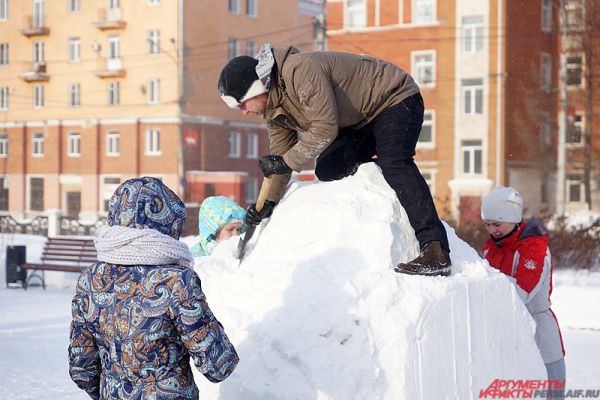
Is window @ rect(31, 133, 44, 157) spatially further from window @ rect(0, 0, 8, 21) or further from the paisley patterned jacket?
the paisley patterned jacket

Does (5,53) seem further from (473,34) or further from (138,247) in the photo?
(138,247)

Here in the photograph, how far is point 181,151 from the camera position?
33250 mm

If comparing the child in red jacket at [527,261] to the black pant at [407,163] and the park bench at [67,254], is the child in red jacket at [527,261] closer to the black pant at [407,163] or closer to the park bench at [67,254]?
the black pant at [407,163]

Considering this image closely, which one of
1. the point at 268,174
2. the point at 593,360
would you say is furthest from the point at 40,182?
the point at 268,174

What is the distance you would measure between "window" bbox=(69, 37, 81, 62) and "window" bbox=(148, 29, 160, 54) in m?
4.46

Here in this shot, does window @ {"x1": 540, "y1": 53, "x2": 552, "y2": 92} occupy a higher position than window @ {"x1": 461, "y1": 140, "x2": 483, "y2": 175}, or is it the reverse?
window @ {"x1": 540, "y1": 53, "x2": 552, "y2": 92}

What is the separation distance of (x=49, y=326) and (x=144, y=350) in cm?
761

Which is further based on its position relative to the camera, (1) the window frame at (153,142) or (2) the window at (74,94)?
(2) the window at (74,94)

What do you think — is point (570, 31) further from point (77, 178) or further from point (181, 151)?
point (77, 178)

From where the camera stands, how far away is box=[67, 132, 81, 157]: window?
36.3 metres

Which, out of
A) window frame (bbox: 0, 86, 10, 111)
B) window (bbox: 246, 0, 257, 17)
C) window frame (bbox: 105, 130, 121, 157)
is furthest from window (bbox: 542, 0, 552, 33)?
window frame (bbox: 0, 86, 10, 111)

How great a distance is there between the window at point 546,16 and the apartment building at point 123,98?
10.0 m

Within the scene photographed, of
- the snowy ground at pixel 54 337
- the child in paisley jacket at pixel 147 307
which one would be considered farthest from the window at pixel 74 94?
the child in paisley jacket at pixel 147 307

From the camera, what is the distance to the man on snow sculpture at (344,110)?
10.6 ft
